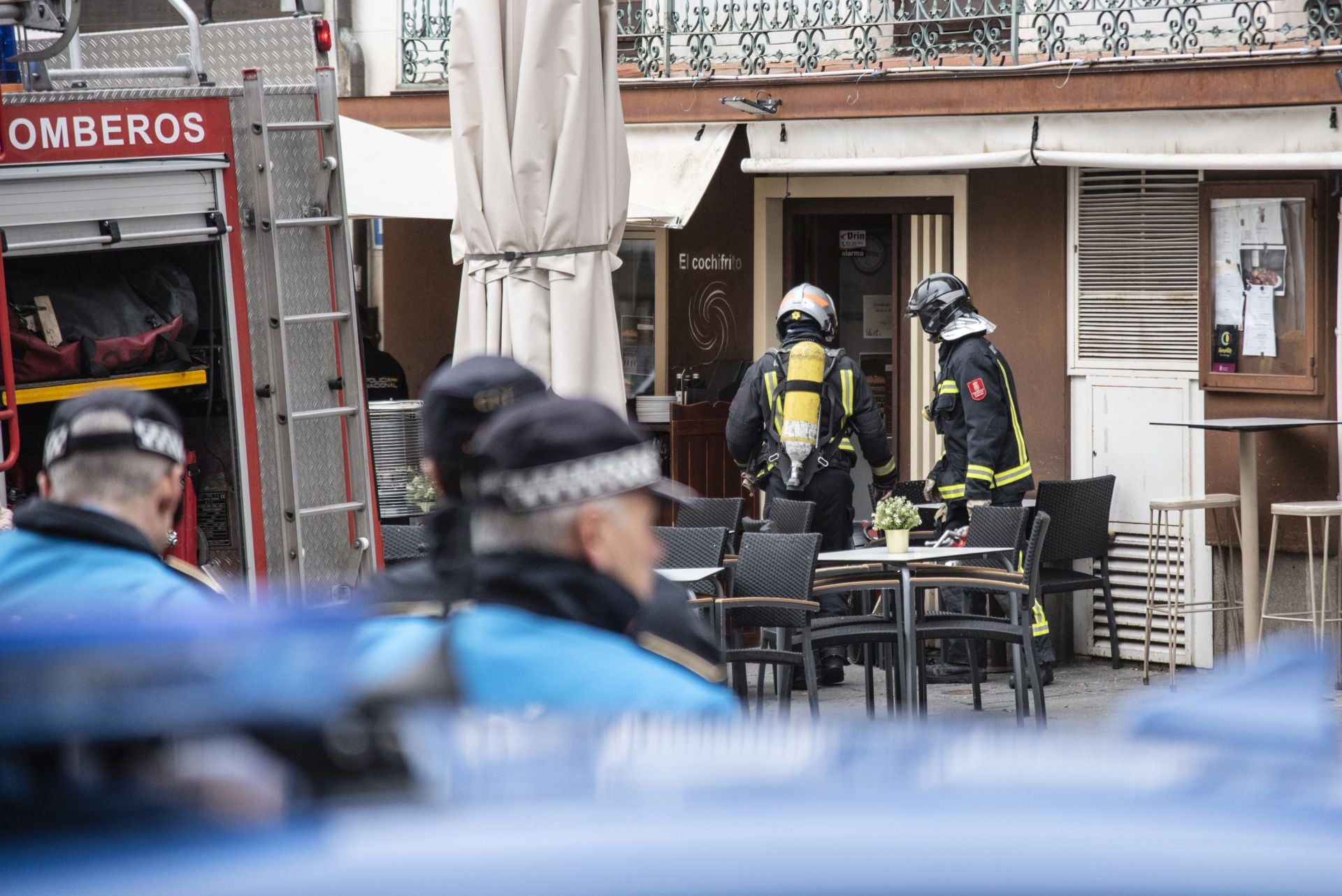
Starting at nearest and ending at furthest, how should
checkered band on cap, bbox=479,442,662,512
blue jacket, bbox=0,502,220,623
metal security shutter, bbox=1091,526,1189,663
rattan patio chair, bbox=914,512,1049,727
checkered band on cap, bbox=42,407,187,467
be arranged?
checkered band on cap, bbox=479,442,662,512 < blue jacket, bbox=0,502,220,623 < checkered band on cap, bbox=42,407,187,467 < rattan patio chair, bbox=914,512,1049,727 < metal security shutter, bbox=1091,526,1189,663

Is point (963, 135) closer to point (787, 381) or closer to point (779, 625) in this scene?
point (787, 381)

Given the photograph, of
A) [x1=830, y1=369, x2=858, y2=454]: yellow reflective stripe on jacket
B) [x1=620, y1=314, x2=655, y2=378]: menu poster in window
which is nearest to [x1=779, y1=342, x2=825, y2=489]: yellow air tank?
[x1=830, y1=369, x2=858, y2=454]: yellow reflective stripe on jacket

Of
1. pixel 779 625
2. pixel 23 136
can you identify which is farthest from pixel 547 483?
pixel 779 625

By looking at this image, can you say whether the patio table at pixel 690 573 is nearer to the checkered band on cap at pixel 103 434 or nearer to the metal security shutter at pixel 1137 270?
the metal security shutter at pixel 1137 270

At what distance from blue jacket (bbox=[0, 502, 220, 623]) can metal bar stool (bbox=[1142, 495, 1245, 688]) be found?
23.5 ft

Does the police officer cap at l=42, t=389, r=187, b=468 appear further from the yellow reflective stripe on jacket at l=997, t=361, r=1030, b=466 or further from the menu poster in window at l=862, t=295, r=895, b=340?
the menu poster in window at l=862, t=295, r=895, b=340

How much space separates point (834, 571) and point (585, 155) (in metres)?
2.44

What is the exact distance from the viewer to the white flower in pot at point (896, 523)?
8.27 meters

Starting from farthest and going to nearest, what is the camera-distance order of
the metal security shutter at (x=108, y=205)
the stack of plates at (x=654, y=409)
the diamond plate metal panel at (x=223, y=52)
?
the stack of plates at (x=654, y=409) → the diamond plate metal panel at (x=223, y=52) → the metal security shutter at (x=108, y=205)

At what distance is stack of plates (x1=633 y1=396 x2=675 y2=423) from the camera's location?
11.8 metres

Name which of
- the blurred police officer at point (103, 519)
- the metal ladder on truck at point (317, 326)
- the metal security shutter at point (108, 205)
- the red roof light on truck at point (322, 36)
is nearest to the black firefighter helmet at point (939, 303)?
the metal ladder on truck at point (317, 326)

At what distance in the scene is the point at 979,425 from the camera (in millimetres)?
9344

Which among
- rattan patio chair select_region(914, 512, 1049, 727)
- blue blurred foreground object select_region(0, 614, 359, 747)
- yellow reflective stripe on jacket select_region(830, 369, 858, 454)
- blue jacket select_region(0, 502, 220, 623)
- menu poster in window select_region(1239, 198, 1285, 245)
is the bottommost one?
rattan patio chair select_region(914, 512, 1049, 727)

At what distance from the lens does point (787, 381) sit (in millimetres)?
9688
